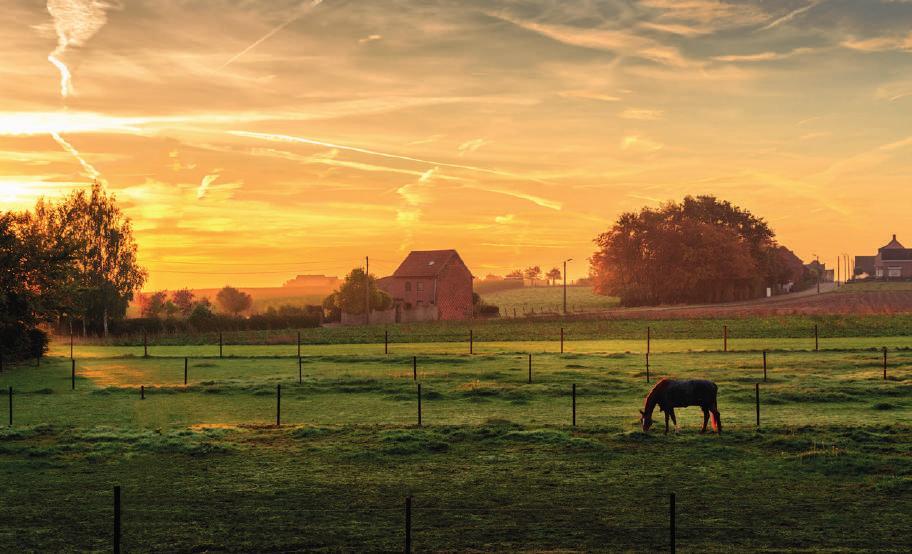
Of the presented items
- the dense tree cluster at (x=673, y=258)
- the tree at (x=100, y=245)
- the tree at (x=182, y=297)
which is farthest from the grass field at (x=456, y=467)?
the tree at (x=182, y=297)

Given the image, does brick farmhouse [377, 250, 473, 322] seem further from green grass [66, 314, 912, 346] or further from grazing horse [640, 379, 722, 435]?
grazing horse [640, 379, 722, 435]

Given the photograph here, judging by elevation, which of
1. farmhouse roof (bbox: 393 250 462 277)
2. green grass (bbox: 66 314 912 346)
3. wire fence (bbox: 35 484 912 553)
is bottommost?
wire fence (bbox: 35 484 912 553)

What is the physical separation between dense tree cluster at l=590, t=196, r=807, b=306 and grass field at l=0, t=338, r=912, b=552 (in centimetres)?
10496

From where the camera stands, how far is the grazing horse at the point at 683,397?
23688 millimetres

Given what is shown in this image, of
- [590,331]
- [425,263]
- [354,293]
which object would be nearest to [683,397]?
[590,331]

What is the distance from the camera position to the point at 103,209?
102250 mm

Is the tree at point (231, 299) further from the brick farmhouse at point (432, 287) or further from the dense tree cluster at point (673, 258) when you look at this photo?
the dense tree cluster at point (673, 258)

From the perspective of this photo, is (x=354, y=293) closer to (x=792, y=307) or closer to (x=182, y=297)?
Result: (x=792, y=307)

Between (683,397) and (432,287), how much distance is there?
3824 inches

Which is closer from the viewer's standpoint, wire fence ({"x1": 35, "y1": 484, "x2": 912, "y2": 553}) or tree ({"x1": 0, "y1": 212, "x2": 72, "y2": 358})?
wire fence ({"x1": 35, "y1": 484, "x2": 912, "y2": 553})

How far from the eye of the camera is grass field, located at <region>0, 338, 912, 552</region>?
15.4m

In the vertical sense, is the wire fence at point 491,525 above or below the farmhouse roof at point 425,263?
below

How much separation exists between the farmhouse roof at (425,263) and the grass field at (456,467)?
8238cm

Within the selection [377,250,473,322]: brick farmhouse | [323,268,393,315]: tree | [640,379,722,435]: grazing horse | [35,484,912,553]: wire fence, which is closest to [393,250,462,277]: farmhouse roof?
[377,250,473,322]: brick farmhouse
